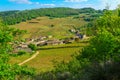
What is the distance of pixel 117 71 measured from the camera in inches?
552

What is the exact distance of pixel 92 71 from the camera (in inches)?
598

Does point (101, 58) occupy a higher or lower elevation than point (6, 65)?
lower

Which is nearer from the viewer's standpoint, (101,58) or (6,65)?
(6,65)

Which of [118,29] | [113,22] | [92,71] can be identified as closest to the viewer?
[92,71]

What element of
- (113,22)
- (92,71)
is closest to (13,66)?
(92,71)

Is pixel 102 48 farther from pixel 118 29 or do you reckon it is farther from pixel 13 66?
pixel 13 66

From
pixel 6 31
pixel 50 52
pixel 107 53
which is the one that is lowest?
pixel 50 52

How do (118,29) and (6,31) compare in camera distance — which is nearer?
(6,31)

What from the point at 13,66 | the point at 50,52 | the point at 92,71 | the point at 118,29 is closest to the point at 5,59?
the point at 13,66

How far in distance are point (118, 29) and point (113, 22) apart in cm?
299

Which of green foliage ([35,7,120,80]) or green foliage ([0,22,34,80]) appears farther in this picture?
green foliage ([0,22,34,80])

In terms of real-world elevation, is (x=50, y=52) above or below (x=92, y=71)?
below

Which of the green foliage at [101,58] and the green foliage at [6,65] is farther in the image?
the green foliage at [6,65]

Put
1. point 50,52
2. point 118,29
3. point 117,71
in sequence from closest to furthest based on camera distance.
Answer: point 117,71 → point 118,29 → point 50,52
